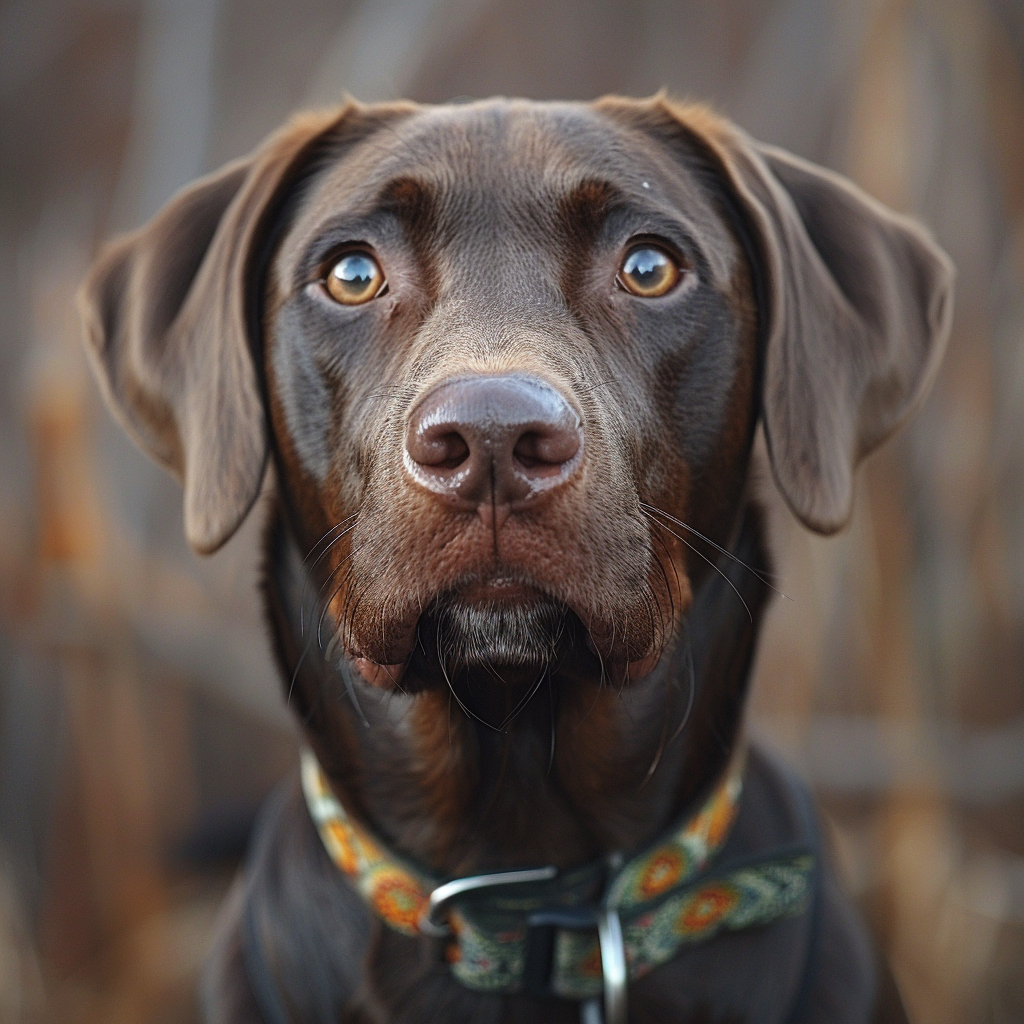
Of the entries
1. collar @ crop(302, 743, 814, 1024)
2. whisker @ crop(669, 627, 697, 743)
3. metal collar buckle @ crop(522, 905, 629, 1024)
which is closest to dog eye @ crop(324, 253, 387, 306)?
whisker @ crop(669, 627, 697, 743)

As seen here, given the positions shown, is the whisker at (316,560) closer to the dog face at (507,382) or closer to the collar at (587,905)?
the dog face at (507,382)

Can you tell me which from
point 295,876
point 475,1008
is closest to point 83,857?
point 295,876

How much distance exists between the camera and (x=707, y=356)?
1802mm

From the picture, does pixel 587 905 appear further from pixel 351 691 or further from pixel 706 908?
pixel 351 691

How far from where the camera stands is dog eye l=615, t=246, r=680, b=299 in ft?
5.85

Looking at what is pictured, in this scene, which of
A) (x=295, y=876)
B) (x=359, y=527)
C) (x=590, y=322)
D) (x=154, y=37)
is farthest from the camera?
(x=154, y=37)

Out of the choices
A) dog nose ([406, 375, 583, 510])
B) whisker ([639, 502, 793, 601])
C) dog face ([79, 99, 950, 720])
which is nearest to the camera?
dog nose ([406, 375, 583, 510])

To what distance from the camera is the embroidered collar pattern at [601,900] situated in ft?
5.59

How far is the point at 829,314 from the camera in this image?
6.45 feet

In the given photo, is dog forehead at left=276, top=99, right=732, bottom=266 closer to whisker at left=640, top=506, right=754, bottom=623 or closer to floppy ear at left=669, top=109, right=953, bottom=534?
floppy ear at left=669, top=109, right=953, bottom=534

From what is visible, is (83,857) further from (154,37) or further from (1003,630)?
(1003,630)

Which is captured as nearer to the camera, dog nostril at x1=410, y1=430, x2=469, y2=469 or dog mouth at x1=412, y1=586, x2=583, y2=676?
dog nostril at x1=410, y1=430, x2=469, y2=469

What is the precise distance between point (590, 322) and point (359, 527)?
0.50 meters

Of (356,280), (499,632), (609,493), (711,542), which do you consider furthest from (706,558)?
(356,280)
